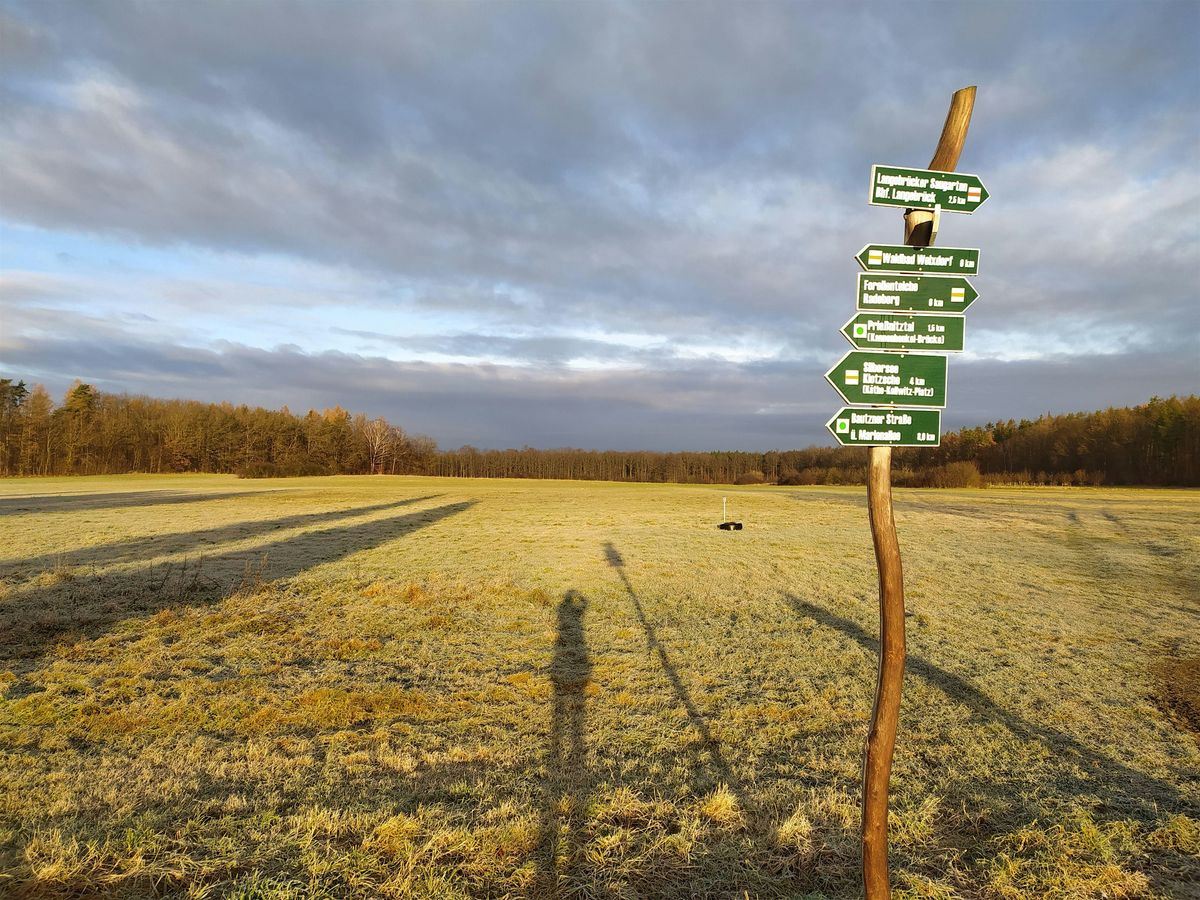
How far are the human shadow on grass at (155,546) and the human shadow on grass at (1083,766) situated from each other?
17198 millimetres

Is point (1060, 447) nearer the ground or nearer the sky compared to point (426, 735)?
nearer the sky

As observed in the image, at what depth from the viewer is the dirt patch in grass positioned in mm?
6934

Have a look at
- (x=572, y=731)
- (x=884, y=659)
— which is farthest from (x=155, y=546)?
(x=884, y=659)

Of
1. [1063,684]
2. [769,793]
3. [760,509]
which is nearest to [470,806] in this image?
[769,793]

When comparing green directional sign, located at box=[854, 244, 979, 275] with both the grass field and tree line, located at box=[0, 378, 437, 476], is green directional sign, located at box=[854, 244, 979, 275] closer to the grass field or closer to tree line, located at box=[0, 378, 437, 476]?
the grass field

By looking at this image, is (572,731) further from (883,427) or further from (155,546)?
(155,546)

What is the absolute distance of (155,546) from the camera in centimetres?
1788

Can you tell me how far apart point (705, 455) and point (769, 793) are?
382 feet

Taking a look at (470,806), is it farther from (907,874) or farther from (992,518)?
(992,518)

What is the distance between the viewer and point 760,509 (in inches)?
1415

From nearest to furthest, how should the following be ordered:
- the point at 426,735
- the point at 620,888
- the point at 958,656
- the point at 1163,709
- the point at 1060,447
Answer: the point at 620,888, the point at 426,735, the point at 1163,709, the point at 958,656, the point at 1060,447

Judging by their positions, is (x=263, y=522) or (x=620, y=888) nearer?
(x=620, y=888)

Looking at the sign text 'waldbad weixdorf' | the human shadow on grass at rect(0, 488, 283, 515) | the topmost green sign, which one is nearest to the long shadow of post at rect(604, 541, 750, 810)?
the sign text 'waldbad weixdorf'

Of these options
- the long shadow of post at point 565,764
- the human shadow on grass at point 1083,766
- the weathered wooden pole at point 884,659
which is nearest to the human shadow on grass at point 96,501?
the long shadow of post at point 565,764
